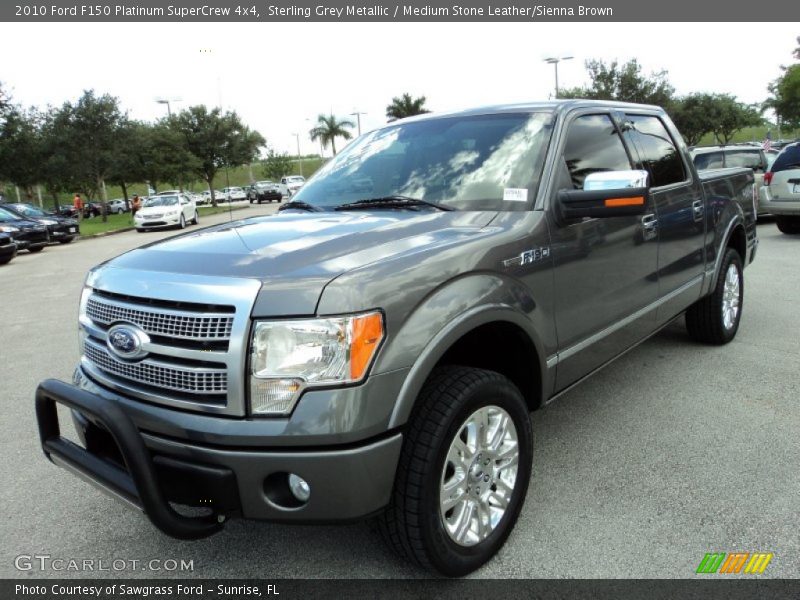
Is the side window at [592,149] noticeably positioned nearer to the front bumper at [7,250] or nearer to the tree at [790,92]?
the front bumper at [7,250]

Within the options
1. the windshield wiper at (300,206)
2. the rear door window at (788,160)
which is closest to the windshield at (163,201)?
the rear door window at (788,160)

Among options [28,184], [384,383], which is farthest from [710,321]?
[28,184]

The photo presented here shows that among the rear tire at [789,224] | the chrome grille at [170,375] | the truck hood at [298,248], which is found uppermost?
the truck hood at [298,248]

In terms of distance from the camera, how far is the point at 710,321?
17.0 feet

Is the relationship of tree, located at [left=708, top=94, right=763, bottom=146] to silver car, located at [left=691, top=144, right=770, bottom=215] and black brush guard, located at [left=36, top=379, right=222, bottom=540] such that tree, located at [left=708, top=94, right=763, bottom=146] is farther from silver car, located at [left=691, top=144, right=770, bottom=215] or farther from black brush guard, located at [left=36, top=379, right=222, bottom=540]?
black brush guard, located at [left=36, top=379, right=222, bottom=540]

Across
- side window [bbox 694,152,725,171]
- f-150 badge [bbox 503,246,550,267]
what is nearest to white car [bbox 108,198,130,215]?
side window [bbox 694,152,725,171]

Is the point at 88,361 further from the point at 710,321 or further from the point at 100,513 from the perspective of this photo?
the point at 710,321

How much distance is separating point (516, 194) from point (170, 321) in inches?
65.8

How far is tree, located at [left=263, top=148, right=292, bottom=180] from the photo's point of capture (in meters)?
76.6

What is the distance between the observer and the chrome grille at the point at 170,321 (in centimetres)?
212

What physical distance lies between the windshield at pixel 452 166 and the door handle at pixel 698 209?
1.79 metres

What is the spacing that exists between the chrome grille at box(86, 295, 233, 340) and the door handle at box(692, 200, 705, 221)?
3670 millimetres

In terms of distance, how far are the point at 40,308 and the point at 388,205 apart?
759cm

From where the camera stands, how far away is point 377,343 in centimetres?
213
